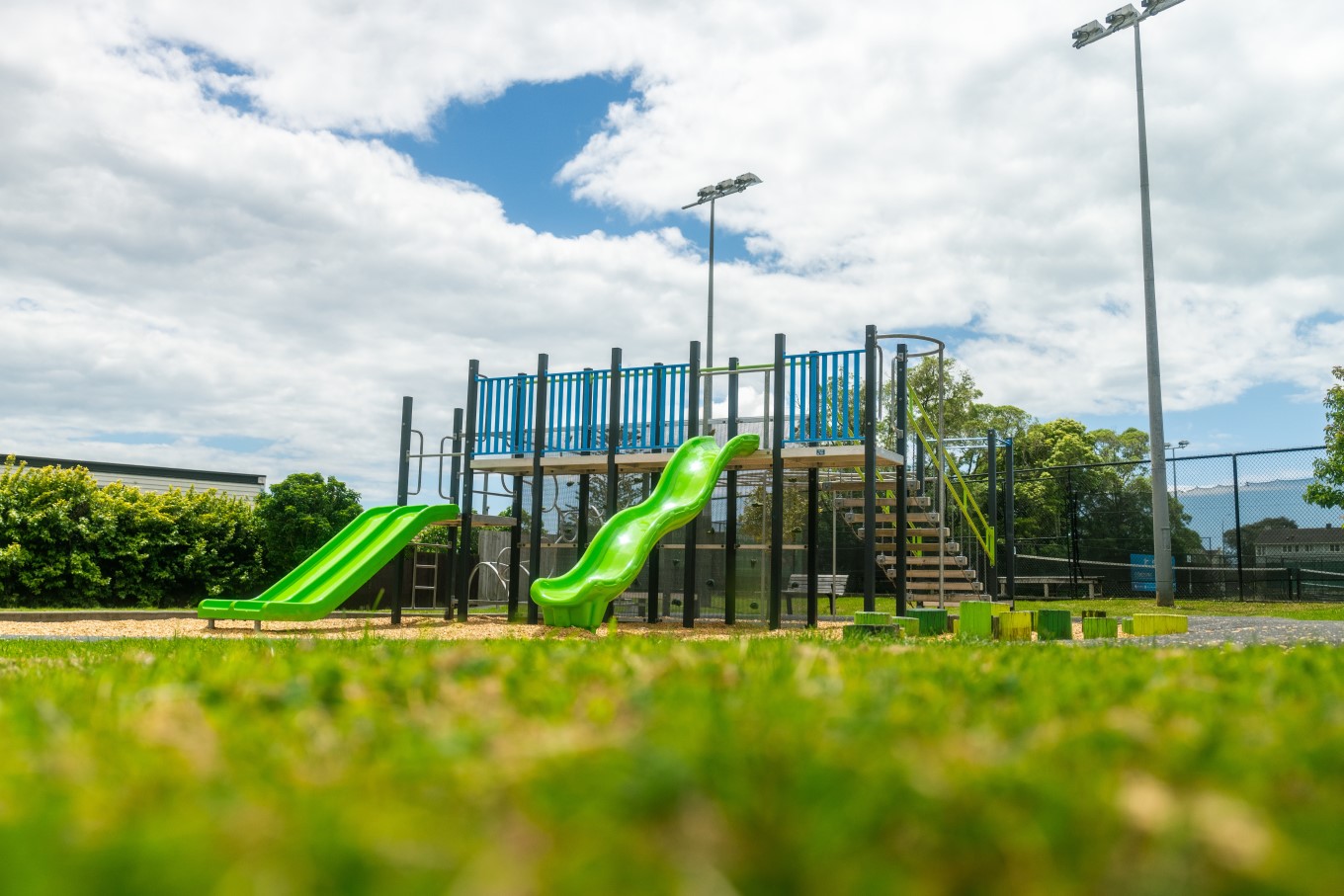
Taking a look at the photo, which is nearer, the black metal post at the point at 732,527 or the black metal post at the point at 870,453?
the black metal post at the point at 870,453

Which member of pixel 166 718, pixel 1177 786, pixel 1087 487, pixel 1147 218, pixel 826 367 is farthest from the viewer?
pixel 1087 487

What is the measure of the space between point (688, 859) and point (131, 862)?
58 cm

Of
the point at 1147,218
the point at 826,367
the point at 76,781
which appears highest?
the point at 1147,218

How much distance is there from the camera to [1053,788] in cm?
139

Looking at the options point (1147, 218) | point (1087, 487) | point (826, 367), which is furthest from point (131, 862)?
point (1087, 487)

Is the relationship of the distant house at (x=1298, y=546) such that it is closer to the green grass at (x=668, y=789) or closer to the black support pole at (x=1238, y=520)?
the black support pole at (x=1238, y=520)

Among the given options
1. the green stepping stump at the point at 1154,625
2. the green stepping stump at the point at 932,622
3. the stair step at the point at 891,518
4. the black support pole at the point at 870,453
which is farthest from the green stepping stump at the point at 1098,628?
the stair step at the point at 891,518

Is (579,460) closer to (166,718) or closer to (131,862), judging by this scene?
(166,718)

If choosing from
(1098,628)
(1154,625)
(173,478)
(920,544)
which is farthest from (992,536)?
(173,478)

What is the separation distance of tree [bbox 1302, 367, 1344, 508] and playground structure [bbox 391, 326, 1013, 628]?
323 inches

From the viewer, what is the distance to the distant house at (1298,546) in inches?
843

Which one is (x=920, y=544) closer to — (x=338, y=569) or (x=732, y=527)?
(x=732, y=527)

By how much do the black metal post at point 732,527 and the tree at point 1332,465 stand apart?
13.0 m

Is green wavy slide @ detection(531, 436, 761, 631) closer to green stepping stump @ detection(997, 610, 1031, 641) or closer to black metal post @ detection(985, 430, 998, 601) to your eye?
green stepping stump @ detection(997, 610, 1031, 641)
